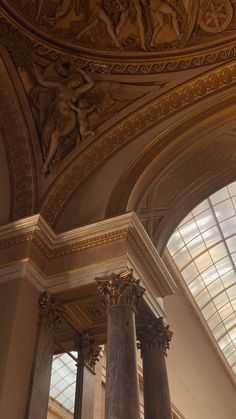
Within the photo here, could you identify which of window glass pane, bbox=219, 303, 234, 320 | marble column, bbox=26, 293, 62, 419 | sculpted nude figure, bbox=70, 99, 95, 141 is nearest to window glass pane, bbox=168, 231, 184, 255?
window glass pane, bbox=219, 303, 234, 320

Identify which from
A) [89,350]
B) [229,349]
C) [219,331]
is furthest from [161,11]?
[229,349]

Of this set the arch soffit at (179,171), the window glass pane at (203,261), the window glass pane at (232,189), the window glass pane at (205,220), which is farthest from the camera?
the window glass pane at (203,261)

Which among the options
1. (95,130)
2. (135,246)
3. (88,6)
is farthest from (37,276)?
(88,6)

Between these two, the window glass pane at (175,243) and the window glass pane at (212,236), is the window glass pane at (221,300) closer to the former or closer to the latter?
the window glass pane at (212,236)

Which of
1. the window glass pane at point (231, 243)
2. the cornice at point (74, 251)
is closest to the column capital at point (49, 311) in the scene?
the cornice at point (74, 251)

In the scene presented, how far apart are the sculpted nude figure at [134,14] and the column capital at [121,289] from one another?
4534 millimetres

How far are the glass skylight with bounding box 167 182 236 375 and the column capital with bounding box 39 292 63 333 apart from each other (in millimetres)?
8600

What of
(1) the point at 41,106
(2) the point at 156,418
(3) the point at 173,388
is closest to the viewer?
(2) the point at 156,418

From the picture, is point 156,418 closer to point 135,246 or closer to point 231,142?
point 135,246

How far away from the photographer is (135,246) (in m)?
6.89

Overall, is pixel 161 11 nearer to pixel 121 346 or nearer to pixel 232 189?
pixel 121 346

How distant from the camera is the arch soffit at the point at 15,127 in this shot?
8.09 m

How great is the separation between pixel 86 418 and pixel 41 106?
5070 millimetres

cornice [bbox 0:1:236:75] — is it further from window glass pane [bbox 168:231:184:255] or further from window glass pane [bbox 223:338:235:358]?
window glass pane [bbox 223:338:235:358]
